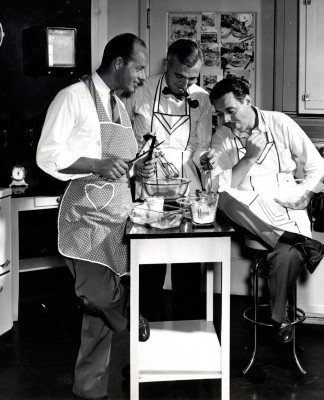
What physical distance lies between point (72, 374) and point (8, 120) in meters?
2.31

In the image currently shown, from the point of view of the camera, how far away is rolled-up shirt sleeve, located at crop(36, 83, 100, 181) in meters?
2.74

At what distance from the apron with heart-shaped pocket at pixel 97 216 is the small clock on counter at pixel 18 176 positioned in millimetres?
1887

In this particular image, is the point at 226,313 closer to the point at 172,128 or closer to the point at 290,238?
the point at 290,238

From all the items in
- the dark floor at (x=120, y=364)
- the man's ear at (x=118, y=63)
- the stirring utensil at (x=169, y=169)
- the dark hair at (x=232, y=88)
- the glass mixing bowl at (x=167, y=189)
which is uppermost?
the man's ear at (x=118, y=63)

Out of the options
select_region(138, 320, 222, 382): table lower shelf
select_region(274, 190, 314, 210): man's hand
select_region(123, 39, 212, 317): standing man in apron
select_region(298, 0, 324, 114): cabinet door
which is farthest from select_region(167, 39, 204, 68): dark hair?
select_region(298, 0, 324, 114): cabinet door

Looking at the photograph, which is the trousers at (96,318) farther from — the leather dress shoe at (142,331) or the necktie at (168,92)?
the necktie at (168,92)

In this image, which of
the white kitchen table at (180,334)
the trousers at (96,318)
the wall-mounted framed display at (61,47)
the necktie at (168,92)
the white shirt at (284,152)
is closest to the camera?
the white kitchen table at (180,334)

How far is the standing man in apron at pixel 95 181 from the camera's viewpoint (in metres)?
2.76

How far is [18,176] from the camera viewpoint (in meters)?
4.65

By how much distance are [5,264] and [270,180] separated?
1647 mm

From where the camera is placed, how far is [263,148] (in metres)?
3.51

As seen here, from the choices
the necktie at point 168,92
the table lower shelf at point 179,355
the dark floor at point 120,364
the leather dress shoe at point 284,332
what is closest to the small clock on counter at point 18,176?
the dark floor at point 120,364

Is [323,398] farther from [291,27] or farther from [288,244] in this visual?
[291,27]

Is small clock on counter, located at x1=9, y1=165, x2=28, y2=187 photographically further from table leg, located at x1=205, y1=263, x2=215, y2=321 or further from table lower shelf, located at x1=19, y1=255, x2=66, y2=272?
table leg, located at x1=205, y1=263, x2=215, y2=321
